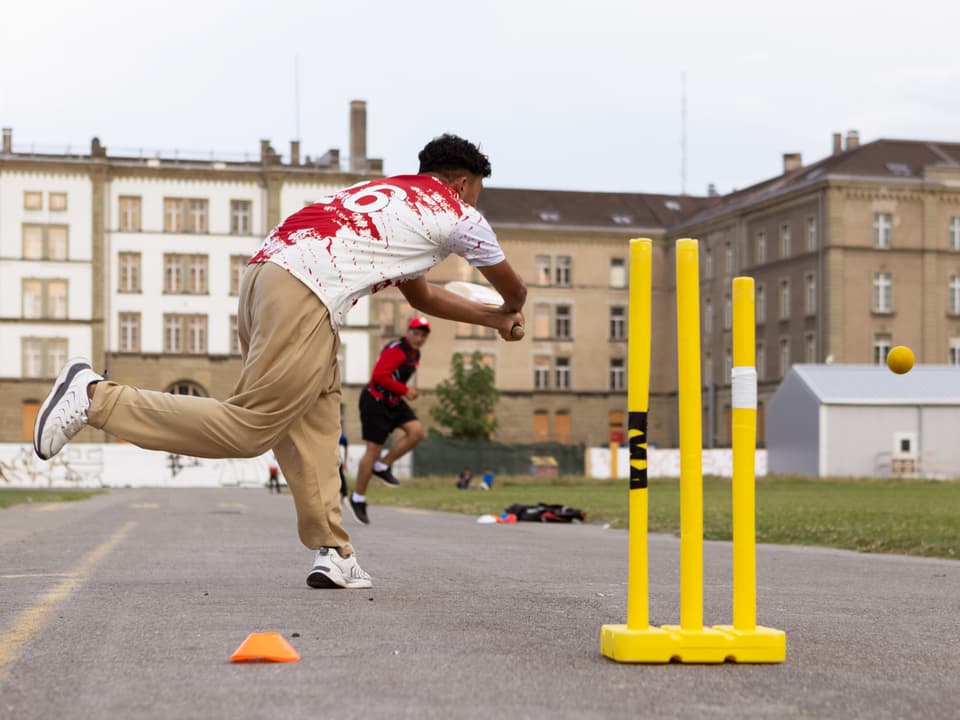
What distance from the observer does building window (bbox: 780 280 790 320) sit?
82.0 metres

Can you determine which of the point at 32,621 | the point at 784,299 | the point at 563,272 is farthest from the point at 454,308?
the point at 563,272

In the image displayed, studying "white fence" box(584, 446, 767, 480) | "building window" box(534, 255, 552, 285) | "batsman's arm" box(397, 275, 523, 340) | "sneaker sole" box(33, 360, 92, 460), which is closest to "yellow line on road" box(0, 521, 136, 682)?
"sneaker sole" box(33, 360, 92, 460)

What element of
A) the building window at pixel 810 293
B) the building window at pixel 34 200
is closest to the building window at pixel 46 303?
the building window at pixel 34 200

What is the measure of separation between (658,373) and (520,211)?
12.7m

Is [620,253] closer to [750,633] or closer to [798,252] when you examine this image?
[798,252]

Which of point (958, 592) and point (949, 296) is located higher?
point (949, 296)

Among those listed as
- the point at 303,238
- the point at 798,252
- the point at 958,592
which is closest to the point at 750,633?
the point at 303,238

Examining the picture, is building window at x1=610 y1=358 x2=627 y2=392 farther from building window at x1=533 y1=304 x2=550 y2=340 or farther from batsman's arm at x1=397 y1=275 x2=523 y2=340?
batsman's arm at x1=397 y1=275 x2=523 y2=340

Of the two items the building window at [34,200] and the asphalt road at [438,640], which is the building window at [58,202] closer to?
the building window at [34,200]

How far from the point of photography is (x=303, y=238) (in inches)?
272

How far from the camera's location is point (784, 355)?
82.5 metres

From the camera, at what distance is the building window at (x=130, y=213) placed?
277 ft

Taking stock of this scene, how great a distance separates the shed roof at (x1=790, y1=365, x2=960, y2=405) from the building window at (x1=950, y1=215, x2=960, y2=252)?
1160 centimetres

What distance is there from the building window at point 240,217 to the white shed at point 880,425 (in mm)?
31718
